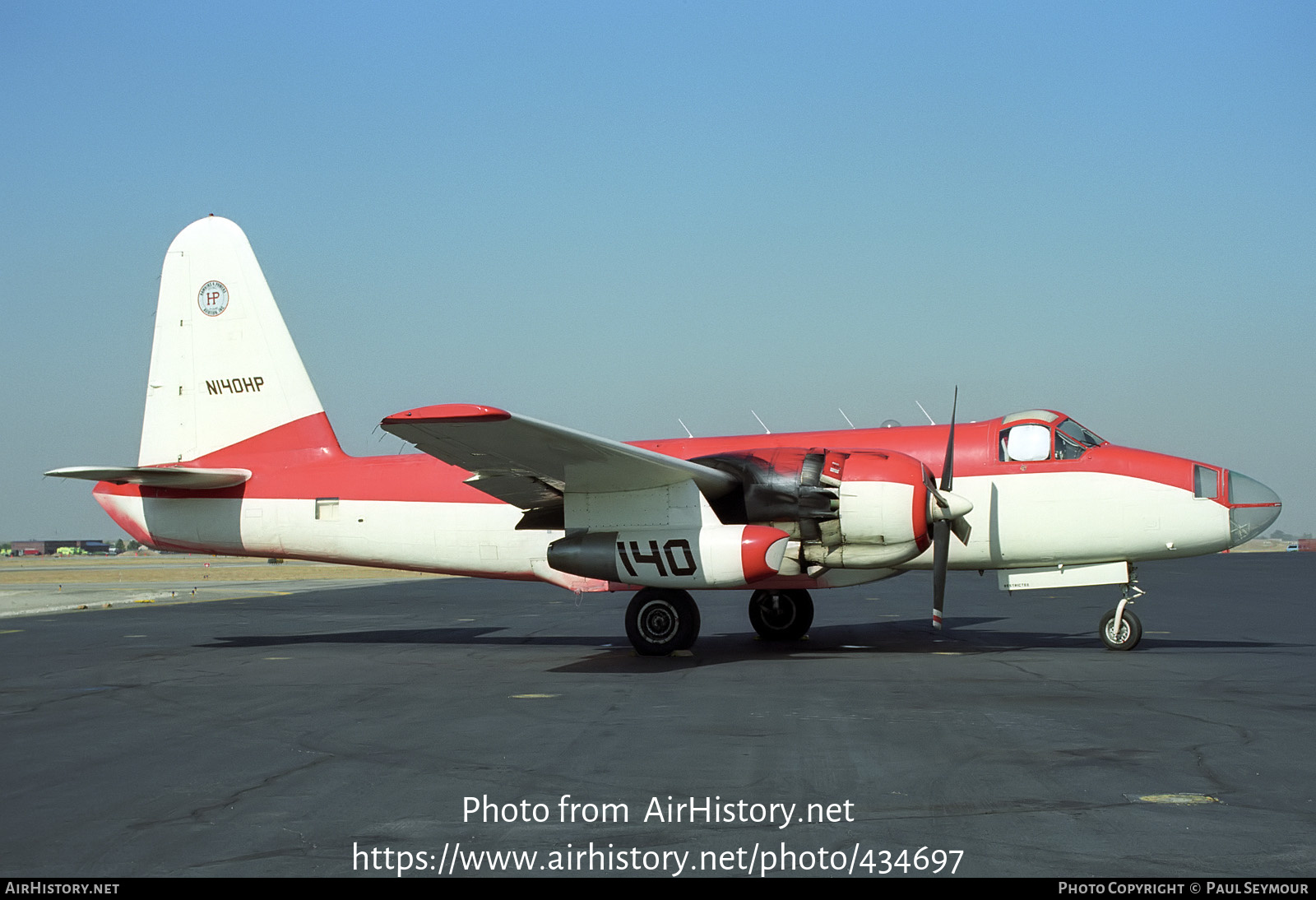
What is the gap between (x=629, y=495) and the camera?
614 inches

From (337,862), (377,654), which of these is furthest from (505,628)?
(337,862)

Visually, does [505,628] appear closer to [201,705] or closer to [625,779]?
[201,705]

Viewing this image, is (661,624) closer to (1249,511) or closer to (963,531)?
(963,531)

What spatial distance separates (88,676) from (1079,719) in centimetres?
1236

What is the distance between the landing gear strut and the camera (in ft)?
51.7

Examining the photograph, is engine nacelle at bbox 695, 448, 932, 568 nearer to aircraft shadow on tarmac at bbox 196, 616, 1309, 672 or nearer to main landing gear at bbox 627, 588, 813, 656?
main landing gear at bbox 627, 588, 813, 656

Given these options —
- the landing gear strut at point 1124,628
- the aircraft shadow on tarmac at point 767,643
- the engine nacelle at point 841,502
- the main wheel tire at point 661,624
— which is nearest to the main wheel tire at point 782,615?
the aircraft shadow on tarmac at point 767,643

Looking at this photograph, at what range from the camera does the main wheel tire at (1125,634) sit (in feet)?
51.7

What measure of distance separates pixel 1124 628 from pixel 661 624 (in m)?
6.85

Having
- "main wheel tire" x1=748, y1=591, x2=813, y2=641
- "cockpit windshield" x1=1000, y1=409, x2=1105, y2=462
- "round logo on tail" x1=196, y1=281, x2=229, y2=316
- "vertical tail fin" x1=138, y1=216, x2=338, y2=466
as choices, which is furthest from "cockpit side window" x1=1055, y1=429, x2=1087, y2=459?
"round logo on tail" x1=196, y1=281, x2=229, y2=316

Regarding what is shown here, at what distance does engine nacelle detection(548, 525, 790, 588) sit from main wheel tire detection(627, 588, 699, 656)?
2.04ft

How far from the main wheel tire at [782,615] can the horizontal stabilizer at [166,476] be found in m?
9.37

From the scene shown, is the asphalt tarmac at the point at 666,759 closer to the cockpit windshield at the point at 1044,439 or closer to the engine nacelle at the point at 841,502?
the engine nacelle at the point at 841,502

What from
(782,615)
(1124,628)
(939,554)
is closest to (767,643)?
(782,615)
